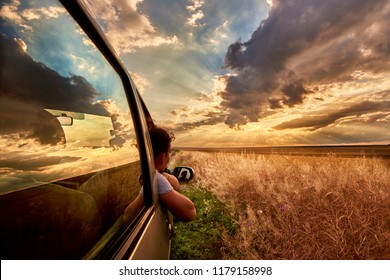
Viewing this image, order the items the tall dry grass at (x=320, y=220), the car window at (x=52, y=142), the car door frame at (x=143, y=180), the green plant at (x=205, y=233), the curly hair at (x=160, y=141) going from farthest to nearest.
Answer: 1. the green plant at (x=205, y=233)
2. the tall dry grass at (x=320, y=220)
3. the curly hair at (x=160, y=141)
4. the car door frame at (x=143, y=180)
5. the car window at (x=52, y=142)

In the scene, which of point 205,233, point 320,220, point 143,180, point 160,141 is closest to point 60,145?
point 143,180

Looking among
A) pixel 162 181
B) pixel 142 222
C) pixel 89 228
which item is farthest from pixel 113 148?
pixel 162 181

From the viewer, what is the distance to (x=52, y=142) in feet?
3.12

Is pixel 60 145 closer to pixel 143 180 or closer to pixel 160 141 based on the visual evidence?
pixel 143 180

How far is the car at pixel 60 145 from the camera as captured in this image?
0.80 metres

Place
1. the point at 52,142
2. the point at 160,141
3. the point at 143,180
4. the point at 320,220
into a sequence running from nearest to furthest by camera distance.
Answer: the point at 52,142
the point at 143,180
the point at 160,141
the point at 320,220

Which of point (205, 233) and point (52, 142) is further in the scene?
point (205, 233)

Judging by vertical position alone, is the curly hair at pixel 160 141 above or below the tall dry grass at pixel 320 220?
above

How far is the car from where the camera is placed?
0.80 metres

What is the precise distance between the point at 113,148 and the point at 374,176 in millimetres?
6022

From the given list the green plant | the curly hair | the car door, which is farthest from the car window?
the green plant

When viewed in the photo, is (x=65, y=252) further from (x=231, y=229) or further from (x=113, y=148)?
(x=231, y=229)

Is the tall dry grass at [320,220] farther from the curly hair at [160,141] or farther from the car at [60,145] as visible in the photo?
the car at [60,145]

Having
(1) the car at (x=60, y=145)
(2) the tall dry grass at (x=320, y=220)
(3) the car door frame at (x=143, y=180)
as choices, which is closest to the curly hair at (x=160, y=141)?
(3) the car door frame at (x=143, y=180)
